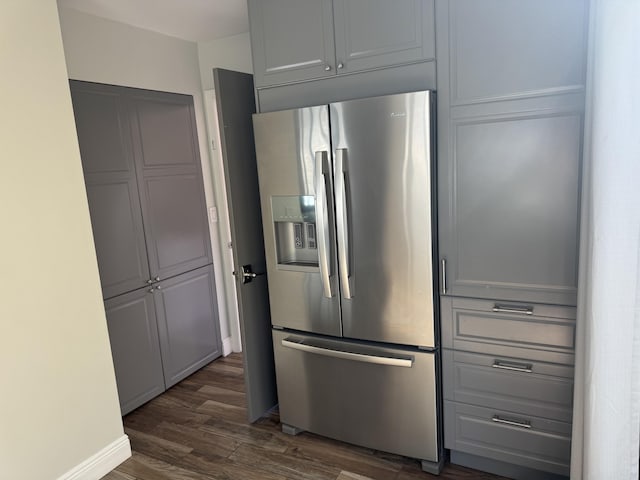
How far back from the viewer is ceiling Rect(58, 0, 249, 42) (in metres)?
2.58

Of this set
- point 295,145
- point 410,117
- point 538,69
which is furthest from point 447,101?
point 295,145

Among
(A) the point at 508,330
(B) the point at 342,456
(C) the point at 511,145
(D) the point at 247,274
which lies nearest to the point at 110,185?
(D) the point at 247,274

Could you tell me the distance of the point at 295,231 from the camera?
2.43 m

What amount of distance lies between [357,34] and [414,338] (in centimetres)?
143

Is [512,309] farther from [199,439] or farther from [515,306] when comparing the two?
[199,439]

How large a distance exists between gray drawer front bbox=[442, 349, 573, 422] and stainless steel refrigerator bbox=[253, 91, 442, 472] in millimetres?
111

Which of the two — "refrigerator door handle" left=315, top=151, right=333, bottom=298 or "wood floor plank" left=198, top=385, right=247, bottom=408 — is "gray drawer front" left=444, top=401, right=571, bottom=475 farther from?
"wood floor plank" left=198, top=385, right=247, bottom=408

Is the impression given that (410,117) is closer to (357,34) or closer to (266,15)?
(357,34)

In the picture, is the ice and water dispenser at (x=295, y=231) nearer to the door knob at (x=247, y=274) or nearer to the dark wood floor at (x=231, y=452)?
the door knob at (x=247, y=274)

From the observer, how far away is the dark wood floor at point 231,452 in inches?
91.6

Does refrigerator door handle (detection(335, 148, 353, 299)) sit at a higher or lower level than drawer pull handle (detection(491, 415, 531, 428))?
higher

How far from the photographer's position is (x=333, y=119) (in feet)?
6.88

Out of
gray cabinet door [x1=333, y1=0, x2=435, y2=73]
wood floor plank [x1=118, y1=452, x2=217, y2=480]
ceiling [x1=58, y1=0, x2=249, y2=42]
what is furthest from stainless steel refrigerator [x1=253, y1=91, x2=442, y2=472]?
ceiling [x1=58, y1=0, x2=249, y2=42]

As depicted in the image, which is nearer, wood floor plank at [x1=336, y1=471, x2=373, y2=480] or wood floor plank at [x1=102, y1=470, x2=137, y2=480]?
wood floor plank at [x1=336, y1=471, x2=373, y2=480]
